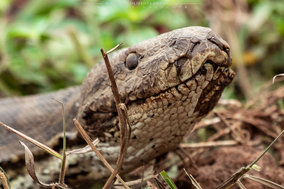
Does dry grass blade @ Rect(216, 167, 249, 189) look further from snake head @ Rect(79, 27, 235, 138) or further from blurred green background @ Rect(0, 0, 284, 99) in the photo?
blurred green background @ Rect(0, 0, 284, 99)

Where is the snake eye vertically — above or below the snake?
above

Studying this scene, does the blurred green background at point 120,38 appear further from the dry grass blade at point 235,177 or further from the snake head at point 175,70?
the dry grass blade at point 235,177

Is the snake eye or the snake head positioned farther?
the snake eye

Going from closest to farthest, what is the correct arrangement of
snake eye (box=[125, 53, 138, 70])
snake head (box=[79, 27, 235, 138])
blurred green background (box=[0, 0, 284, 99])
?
snake head (box=[79, 27, 235, 138]) < snake eye (box=[125, 53, 138, 70]) < blurred green background (box=[0, 0, 284, 99])

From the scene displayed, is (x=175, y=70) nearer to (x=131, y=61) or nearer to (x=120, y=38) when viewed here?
(x=131, y=61)

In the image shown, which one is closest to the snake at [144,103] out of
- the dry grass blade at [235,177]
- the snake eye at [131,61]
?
the snake eye at [131,61]

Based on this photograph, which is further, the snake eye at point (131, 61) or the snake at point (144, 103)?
the snake eye at point (131, 61)

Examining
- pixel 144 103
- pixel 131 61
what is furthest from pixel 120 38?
pixel 144 103

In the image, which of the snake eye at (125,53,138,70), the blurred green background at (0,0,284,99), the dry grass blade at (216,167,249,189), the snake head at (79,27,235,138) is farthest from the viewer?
the blurred green background at (0,0,284,99)

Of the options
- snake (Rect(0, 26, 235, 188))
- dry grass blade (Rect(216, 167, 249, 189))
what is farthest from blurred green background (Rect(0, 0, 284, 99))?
dry grass blade (Rect(216, 167, 249, 189))


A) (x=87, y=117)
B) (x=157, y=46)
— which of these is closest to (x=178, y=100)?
(x=157, y=46)
